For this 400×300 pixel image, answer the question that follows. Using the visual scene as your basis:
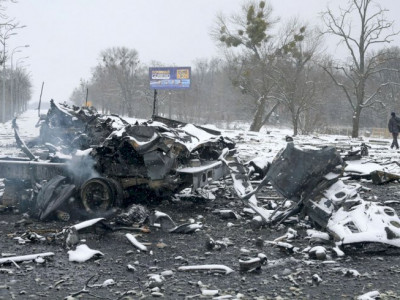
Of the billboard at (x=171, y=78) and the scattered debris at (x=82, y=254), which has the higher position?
the billboard at (x=171, y=78)

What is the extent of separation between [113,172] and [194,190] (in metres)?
1.24

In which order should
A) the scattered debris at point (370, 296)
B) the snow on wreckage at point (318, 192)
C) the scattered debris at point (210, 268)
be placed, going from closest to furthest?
the scattered debris at point (370, 296), the scattered debris at point (210, 268), the snow on wreckage at point (318, 192)

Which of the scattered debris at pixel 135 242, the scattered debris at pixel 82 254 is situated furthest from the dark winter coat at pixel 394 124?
the scattered debris at pixel 82 254

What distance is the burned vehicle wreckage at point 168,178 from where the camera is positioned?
536 cm

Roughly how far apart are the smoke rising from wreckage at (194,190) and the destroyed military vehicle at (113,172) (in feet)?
0.05

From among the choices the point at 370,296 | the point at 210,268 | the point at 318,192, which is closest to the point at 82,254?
the point at 210,268

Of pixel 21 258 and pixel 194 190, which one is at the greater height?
pixel 194 190

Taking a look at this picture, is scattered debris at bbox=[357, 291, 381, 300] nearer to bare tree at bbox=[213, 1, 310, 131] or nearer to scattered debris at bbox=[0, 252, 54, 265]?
scattered debris at bbox=[0, 252, 54, 265]

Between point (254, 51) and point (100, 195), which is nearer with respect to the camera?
point (100, 195)

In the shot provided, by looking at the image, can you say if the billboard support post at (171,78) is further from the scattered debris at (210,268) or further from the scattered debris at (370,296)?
the scattered debris at (370,296)

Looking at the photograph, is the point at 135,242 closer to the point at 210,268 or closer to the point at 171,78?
the point at 210,268

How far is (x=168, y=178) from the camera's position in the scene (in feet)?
20.2

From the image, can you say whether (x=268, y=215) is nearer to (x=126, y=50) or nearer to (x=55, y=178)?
(x=55, y=178)

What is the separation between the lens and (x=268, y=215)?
5852mm
